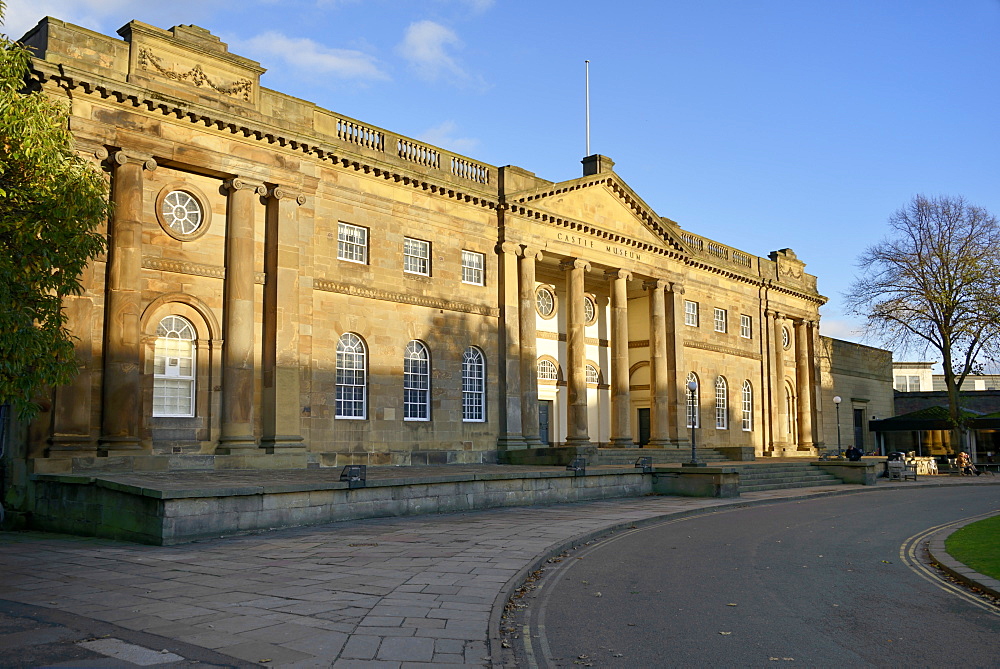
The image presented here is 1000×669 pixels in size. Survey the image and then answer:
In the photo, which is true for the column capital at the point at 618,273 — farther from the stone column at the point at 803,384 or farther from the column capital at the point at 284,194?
the stone column at the point at 803,384

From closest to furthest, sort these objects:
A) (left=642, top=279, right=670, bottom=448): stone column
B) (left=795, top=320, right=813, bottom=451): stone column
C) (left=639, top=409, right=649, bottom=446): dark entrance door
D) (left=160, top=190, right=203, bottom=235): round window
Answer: (left=160, top=190, right=203, bottom=235): round window
(left=642, top=279, right=670, bottom=448): stone column
(left=639, top=409, right=649, bottom=446): dark entrance door
(left=795, top=320, right=813, bottom=451): stone column

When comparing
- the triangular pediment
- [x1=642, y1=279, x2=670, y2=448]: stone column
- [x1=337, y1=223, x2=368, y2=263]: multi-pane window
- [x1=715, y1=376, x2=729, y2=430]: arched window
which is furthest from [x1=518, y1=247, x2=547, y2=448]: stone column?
[x1=715, y1=376, x2=729, y2=430]: arched window

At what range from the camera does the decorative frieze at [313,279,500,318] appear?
26.0m

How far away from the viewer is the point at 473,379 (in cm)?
3059

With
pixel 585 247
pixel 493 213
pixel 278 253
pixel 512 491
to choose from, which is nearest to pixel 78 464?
pixel 278 253

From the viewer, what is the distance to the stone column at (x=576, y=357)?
32562 millimetres

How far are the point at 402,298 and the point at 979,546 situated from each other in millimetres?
18460

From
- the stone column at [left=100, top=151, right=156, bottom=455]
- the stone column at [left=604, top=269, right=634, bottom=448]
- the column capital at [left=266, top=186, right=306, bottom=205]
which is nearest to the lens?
the stone column at [left=100, top=151, right=156, bottom=455]

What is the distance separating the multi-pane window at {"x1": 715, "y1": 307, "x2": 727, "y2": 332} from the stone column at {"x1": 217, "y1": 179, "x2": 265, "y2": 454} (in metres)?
27.0

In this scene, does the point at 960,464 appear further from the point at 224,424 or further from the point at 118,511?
the point at 118,511

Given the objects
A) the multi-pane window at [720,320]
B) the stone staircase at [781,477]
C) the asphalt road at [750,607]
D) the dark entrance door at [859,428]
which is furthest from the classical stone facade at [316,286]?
the dark entrance door at [859,428]

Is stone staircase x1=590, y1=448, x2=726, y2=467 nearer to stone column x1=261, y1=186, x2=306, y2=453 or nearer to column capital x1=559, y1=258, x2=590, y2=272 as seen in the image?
column capital x1=559, y1=258, x2=590, y2=272

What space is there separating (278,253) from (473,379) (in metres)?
9.09

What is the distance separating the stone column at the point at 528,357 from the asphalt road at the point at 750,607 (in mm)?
14017
